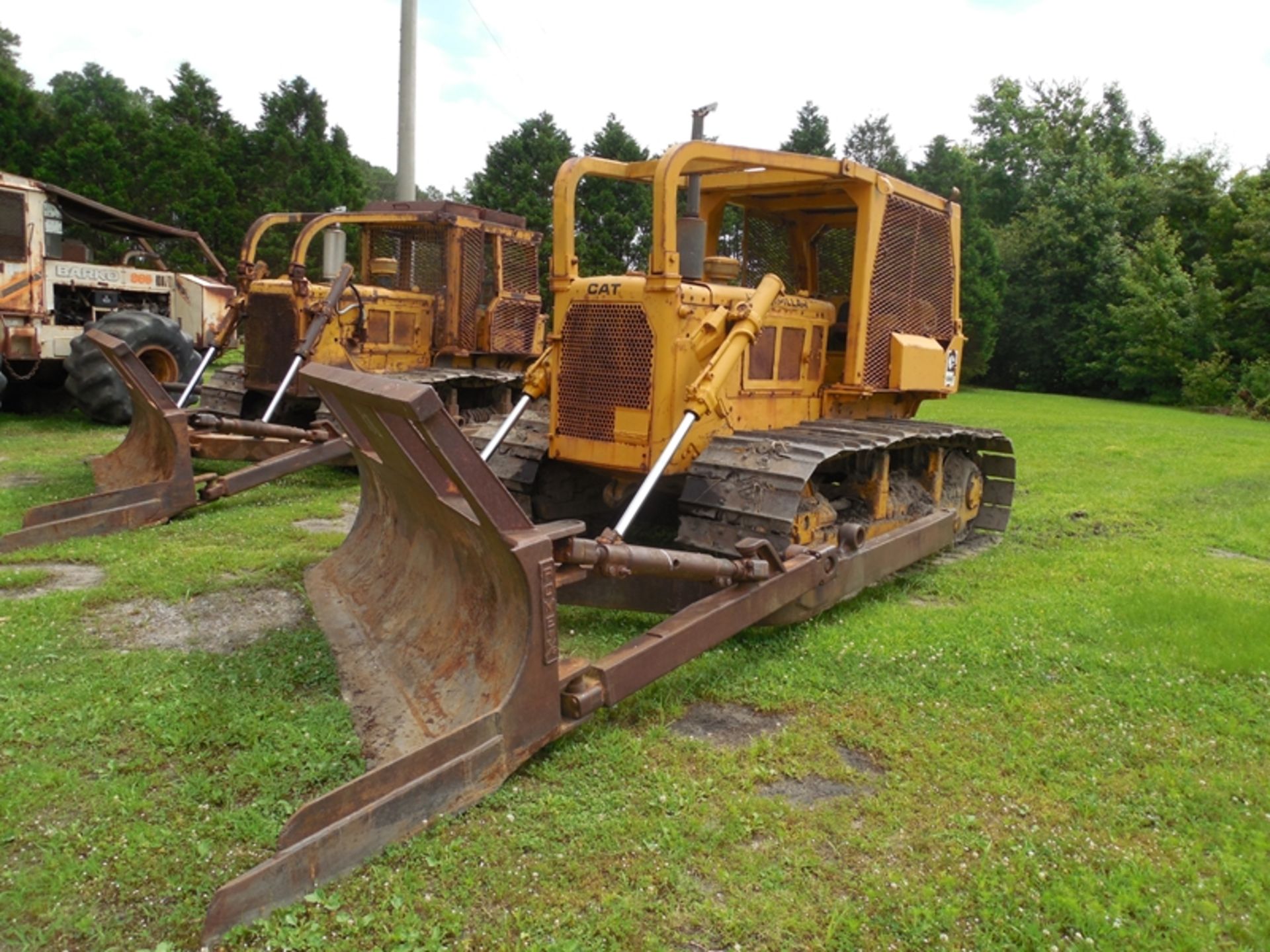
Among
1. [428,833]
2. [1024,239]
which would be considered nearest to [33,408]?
[428,833]

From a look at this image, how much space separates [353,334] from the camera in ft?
31.8

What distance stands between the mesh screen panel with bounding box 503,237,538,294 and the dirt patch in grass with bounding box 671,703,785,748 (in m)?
7.48

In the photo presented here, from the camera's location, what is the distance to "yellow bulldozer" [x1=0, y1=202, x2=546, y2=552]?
791 centimetres

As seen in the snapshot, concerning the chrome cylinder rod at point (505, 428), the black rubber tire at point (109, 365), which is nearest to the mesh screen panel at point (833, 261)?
the chrome cylinder rod at point (505, 428)

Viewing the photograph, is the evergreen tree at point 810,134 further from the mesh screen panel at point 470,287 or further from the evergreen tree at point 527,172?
the mesh screen panel at point 470,287

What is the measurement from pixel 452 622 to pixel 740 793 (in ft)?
4.33

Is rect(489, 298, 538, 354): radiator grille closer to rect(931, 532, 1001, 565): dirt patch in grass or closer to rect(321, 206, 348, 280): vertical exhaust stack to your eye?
rect(321, 206, 348, 280): vertical exhaust stack

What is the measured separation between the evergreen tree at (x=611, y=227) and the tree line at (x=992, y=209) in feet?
0.15

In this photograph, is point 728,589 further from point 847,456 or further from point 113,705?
point 113,705

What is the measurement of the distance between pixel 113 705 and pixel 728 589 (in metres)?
2.63

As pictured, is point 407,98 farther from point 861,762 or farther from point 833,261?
point 861,762

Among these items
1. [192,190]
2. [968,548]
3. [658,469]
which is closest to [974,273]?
[192,190]

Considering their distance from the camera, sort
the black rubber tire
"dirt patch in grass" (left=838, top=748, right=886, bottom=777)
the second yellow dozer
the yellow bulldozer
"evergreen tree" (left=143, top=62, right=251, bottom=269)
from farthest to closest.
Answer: "evergreen tree" (left=143, top=62, right=251, bottom=269) → the black rubber tire → the yellow bulldozer → "dirt patch in grass" (left=838, top=748, right=886, bottom=777) → the second yellow dozer

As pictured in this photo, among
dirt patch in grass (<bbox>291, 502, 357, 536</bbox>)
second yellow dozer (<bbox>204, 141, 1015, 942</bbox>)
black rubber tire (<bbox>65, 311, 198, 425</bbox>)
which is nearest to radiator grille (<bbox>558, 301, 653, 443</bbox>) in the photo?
second yellow dozer (<bbox>204, 141, 1015, 942</bbox>)
